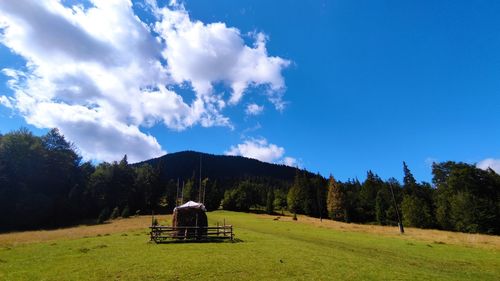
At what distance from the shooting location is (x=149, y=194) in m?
125

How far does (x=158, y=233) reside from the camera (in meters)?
33.2

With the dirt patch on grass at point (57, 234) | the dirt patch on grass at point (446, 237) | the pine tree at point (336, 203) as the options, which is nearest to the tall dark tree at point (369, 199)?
the pine tree at point (336, 203)

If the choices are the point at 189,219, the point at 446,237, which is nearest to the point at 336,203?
the point at 446,237

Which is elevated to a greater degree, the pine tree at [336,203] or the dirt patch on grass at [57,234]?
the pine tree at [336,203]

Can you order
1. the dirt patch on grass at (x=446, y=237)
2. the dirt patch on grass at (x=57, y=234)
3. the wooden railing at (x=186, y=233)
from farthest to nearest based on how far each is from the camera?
1. the dirt patch on grass at (x=446, y=237)
2. the dirt patch on grass at (x=57, y=234)
3. the wooden railing at (x=186, y=233)

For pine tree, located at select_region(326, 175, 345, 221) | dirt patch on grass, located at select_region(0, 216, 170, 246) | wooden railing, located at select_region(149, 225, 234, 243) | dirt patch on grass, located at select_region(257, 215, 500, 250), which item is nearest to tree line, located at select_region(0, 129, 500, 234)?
pine tree, located at select_region(326, 175, 345, 221)

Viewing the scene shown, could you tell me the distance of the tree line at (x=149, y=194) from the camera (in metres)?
72.9

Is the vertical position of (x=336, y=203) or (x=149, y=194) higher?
(x=149, y=194)

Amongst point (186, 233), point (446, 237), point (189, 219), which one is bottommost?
point (446, 237)

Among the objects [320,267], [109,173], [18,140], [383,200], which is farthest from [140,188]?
[320,267]

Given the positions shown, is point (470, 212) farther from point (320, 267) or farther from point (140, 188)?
point (140, 188)

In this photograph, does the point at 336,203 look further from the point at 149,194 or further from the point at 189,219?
the point at 189,219

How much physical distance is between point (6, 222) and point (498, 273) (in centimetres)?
8631

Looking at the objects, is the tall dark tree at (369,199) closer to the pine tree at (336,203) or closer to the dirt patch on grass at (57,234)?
the pine tree at (336,203)
